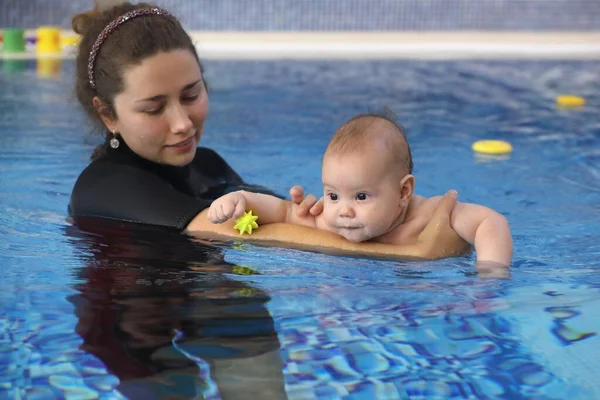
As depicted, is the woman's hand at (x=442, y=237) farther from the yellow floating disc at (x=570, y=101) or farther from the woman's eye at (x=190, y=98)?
the yellow floating disc at (x=570, y=101)

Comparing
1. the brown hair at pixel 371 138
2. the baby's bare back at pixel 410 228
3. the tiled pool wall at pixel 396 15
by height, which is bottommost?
the baby's bare back at pixel 410 228

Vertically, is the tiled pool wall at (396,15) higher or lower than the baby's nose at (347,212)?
higher

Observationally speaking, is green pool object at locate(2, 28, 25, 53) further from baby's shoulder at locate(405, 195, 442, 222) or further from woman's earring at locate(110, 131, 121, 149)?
baby's shoulder at locate(405, 195, 442, 222)

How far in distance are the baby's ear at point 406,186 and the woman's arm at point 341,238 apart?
113 mm

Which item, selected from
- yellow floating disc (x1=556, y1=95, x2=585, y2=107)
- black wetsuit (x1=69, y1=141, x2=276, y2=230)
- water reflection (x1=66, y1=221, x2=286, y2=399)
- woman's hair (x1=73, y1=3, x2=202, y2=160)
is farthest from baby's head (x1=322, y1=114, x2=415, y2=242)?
yellow floating disc (x1=556, y1=95, x2=585, y2=107)

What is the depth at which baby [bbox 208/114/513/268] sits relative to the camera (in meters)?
2.83

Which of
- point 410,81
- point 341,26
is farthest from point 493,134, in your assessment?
point 341,26

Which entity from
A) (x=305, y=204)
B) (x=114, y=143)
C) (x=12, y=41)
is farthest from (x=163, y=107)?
(x=12, y=41)

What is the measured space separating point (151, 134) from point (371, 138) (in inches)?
30.2

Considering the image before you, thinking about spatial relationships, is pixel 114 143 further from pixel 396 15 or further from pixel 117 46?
pixel 396 15

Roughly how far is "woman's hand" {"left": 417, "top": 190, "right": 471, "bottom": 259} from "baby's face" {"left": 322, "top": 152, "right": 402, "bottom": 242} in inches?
5.1

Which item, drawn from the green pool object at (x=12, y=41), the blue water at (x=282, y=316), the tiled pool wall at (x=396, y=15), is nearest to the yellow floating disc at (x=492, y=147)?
the blue water at (x=282, y=316)

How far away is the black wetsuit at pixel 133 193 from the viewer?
3051 mm

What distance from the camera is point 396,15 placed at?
1173 centimetres
